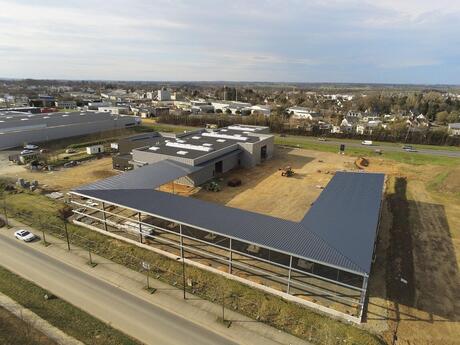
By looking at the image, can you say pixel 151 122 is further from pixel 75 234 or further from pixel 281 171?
pixel 75 234

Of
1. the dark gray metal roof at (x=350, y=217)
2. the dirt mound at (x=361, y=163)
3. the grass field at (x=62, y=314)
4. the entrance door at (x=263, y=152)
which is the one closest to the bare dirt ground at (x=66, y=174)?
the grass field at (x=62, y=314)

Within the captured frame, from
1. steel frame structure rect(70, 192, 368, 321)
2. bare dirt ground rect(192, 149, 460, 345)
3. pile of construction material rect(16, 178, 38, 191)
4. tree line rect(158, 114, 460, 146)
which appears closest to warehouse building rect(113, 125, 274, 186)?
bare dirt ground rect(192, 149, 460, 345)

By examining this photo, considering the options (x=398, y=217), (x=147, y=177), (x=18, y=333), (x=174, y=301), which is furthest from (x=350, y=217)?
(x=18, y=333)

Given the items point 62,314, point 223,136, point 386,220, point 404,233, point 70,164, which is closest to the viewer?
point 62,314

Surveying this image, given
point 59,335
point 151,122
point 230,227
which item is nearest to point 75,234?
point 59,335

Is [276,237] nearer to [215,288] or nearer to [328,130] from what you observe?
[215,288]
